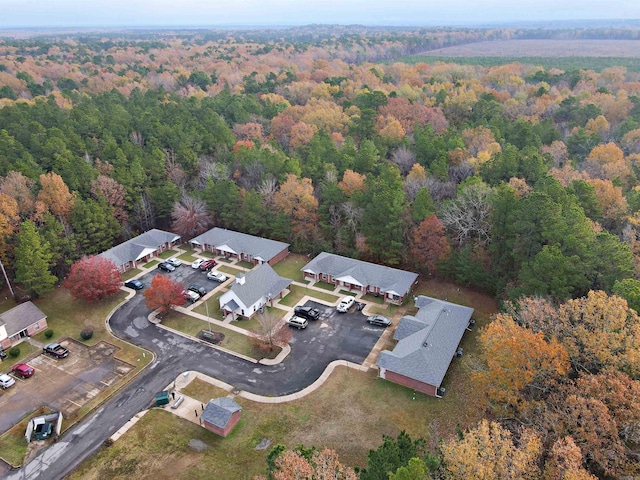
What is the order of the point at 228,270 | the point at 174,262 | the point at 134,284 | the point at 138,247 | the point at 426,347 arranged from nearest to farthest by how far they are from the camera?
the point at 426,347
the point at 134,284
the point at 228,270
the point at 174,262
the point at 138,247

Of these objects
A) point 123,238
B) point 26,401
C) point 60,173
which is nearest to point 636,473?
point 26,401

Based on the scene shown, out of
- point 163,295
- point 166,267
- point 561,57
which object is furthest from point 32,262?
point 561,57

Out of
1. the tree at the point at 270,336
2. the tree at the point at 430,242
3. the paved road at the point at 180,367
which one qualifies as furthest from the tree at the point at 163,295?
the tree at the point at 430,242

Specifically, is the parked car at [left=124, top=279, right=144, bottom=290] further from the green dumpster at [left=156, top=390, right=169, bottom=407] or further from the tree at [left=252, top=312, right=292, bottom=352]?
the green dumpster at [left=156, top=390, right=169, bottom=407]

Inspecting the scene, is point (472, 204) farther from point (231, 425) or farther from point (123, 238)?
point (123, 238)

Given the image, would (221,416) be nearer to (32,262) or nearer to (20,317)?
(20,317)

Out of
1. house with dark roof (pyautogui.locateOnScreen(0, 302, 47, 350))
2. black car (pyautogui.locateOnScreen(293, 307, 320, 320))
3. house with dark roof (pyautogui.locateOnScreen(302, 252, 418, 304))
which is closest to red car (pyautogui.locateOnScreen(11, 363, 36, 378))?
house with dark roof (pyautogui.locateOnScreen(0, 302, 47, 350))
